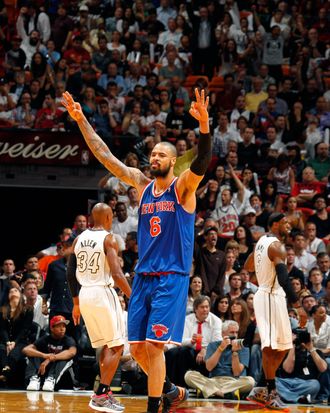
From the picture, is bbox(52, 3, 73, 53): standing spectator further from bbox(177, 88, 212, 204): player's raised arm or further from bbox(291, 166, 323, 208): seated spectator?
bbox(177, 88, 212, 204): player's raised arm

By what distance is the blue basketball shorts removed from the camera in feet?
28.0

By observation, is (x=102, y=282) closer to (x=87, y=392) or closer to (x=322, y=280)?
(x=87, y=392)

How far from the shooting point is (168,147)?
29.1ft

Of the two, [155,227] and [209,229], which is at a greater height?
[209,229]

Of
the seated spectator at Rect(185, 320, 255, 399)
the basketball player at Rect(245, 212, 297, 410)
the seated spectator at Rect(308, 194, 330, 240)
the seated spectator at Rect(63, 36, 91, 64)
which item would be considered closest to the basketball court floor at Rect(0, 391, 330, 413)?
the basketball player at Rect(245, 212, 297, 410)

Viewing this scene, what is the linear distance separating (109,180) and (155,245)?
9071mm

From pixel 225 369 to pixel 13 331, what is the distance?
2964 millimetres

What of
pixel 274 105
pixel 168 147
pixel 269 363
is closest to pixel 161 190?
pixel 168 147

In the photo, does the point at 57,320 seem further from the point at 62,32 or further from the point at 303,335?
the point at 62,32

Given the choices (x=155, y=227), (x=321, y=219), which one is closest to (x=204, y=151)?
(x=155, y=227)

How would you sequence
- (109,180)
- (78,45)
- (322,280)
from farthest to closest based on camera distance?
(78,45) < (109,180) < (322,280)

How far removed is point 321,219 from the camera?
55.8 feet

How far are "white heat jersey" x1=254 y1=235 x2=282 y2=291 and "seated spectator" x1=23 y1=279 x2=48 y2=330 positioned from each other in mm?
4181

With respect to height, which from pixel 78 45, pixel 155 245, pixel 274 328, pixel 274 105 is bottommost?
pixel 274 328
